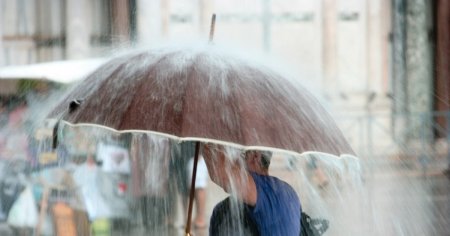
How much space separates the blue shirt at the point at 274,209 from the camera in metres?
3.47

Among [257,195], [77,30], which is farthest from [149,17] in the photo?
[257,195]

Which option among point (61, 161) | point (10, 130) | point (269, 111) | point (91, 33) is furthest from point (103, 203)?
point (269, 111)

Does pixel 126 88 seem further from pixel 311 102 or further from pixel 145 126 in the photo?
pixel 311 102

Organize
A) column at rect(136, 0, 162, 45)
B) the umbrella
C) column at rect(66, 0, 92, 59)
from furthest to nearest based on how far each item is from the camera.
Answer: column at rect(136, 0, 162, 45), column at rect(66, 0, 92, 59), the umbrella

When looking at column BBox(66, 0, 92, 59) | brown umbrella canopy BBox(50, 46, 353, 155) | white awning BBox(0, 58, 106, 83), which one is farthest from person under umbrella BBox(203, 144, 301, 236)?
column BBox(66, 0, 92, 59)

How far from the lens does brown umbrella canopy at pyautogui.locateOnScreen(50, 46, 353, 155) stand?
3291mm

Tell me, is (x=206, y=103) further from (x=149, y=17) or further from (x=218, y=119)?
(x=149, y=17)

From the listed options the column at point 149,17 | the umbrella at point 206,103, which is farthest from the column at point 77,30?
the umbrella at point 206,103

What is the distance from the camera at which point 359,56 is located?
13.1 m

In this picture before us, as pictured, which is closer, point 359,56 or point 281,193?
point 281,193

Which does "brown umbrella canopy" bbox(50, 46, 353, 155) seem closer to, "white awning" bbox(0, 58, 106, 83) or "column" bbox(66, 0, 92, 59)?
"white awning" bbox(0, 58, 106, 83)

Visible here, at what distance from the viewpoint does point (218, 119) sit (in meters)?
3.30

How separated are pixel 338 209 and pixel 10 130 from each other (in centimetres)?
325

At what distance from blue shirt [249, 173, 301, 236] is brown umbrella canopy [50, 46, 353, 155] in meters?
0.25
